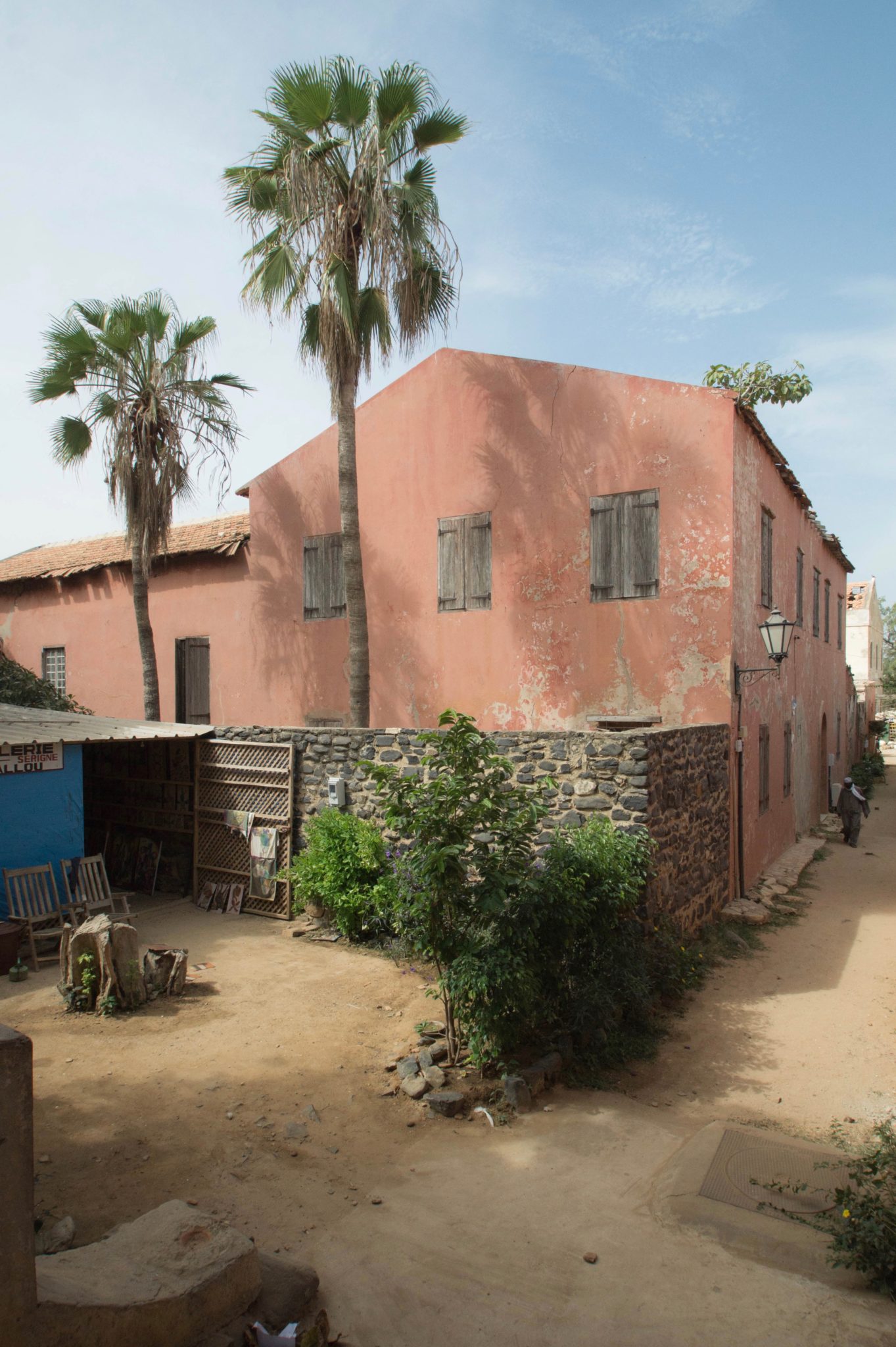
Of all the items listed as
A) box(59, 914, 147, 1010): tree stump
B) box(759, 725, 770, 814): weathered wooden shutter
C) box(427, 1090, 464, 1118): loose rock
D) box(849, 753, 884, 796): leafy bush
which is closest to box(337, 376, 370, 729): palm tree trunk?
box(59, 914, 147, 1010): tree stump

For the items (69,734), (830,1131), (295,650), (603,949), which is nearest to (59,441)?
(295,650)

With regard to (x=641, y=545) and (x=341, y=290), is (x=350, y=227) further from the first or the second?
(x=641, y=545)

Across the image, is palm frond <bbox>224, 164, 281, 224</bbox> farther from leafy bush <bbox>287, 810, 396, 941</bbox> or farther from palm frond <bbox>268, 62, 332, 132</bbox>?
leafy bush <bbox>287, 810, 396, 941</bbox>

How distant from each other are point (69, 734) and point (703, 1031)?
310 inches

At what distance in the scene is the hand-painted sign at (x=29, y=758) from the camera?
9.52m

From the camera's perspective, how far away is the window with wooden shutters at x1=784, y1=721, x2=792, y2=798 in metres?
14.6

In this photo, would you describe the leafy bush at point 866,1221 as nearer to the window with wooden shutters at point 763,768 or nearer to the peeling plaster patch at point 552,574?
the window with wooden shutters at point 763,768

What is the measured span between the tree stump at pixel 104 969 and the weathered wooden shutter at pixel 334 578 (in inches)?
303

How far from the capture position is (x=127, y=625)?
17891mm

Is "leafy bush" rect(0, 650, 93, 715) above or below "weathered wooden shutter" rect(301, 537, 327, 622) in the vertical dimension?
below

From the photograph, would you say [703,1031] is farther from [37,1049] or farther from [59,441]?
[59,441]

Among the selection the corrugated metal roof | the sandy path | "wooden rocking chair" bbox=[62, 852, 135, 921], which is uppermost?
the corrugated metal roof

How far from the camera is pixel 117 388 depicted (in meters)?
14.2

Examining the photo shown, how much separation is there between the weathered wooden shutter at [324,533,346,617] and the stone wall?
3.59m
